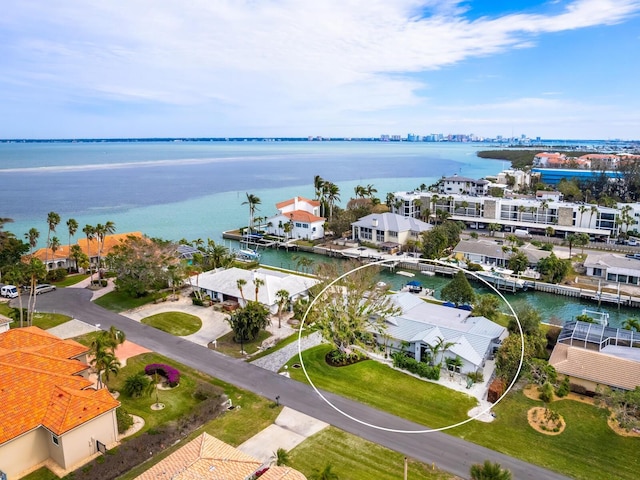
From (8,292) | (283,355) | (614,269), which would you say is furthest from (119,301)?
(614,269)

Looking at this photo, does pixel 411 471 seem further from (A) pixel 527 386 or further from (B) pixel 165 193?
(B) pixel 165 193

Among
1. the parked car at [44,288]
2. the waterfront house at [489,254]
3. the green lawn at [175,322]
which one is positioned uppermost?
the waterfront house at [489,254]

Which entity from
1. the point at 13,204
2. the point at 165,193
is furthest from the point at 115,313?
the point at 165,193

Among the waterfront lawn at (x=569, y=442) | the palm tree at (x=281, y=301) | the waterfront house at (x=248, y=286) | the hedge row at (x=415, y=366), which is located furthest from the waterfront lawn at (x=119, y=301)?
the waterfront lawn at (x=569, y=442)

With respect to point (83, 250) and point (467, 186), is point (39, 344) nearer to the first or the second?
point (83, 250)

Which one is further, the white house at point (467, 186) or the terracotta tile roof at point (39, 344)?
the white house at point (467, 186)

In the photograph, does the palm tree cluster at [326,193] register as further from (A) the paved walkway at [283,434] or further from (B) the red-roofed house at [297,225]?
(A) the paved walkway at [283,434]
